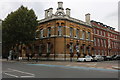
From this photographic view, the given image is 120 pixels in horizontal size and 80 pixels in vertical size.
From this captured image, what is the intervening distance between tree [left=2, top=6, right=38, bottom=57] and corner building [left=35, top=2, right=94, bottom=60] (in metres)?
3.16

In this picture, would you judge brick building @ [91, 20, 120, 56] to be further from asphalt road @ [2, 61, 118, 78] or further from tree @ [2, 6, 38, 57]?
asphalt road @ [2, 61, 118, 78]

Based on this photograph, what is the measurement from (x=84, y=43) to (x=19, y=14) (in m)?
19.7

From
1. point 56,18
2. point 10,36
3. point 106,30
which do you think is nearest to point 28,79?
point 10,36

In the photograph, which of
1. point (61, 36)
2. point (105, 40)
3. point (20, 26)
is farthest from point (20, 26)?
point (105, 40)

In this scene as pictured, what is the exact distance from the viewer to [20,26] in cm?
3225

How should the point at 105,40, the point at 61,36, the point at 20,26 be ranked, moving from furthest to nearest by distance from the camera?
the point at 105,40 → the point at 61,36 → the point at 20,26

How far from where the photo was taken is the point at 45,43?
3938cm

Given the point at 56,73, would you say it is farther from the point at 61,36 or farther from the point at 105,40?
A: the point at 105,40

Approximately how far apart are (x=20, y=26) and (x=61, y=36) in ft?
33.1

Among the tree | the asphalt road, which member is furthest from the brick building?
the asphalt road

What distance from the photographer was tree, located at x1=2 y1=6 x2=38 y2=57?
3266 centimetres

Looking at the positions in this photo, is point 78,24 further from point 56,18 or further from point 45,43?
point 45,43

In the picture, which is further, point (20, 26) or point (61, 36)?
point (61, 36)

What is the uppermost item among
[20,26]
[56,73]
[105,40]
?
[20,26]
